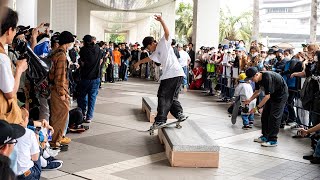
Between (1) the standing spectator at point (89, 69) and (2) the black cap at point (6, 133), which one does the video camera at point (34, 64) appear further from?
(2) the black cap at point (6, 133)

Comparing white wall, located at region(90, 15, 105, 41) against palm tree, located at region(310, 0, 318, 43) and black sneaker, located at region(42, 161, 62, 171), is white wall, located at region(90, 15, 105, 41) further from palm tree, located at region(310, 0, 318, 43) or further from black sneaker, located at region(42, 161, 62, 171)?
black sneaker, located at region(42, 161, 62, 171)

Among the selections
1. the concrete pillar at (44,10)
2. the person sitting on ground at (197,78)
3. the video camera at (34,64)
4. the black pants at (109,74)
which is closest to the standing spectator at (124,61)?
the black pants at (109,74)

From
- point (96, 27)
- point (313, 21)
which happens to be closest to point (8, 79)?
point (313, 21)

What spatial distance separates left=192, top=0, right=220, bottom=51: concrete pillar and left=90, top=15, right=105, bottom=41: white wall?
50.1 ft

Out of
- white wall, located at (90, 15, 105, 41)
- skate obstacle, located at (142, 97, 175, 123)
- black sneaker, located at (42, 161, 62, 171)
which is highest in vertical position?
white wall, located at (90, 15, 105, 41)

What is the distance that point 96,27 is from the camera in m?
37.9

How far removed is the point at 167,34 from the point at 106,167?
2.42 meters

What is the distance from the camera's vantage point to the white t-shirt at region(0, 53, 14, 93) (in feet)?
11.7

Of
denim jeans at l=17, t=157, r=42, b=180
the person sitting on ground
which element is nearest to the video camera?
denim jeans at l=17, t=157, r=42, b=180

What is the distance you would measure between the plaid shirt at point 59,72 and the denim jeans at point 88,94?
2239 millimetres

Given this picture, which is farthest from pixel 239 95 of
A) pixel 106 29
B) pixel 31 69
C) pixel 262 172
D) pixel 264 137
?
pixel 106 29

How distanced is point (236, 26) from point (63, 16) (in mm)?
19200

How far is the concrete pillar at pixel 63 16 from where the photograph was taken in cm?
2138

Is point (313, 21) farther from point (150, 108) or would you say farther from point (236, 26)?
point (236, 26)
